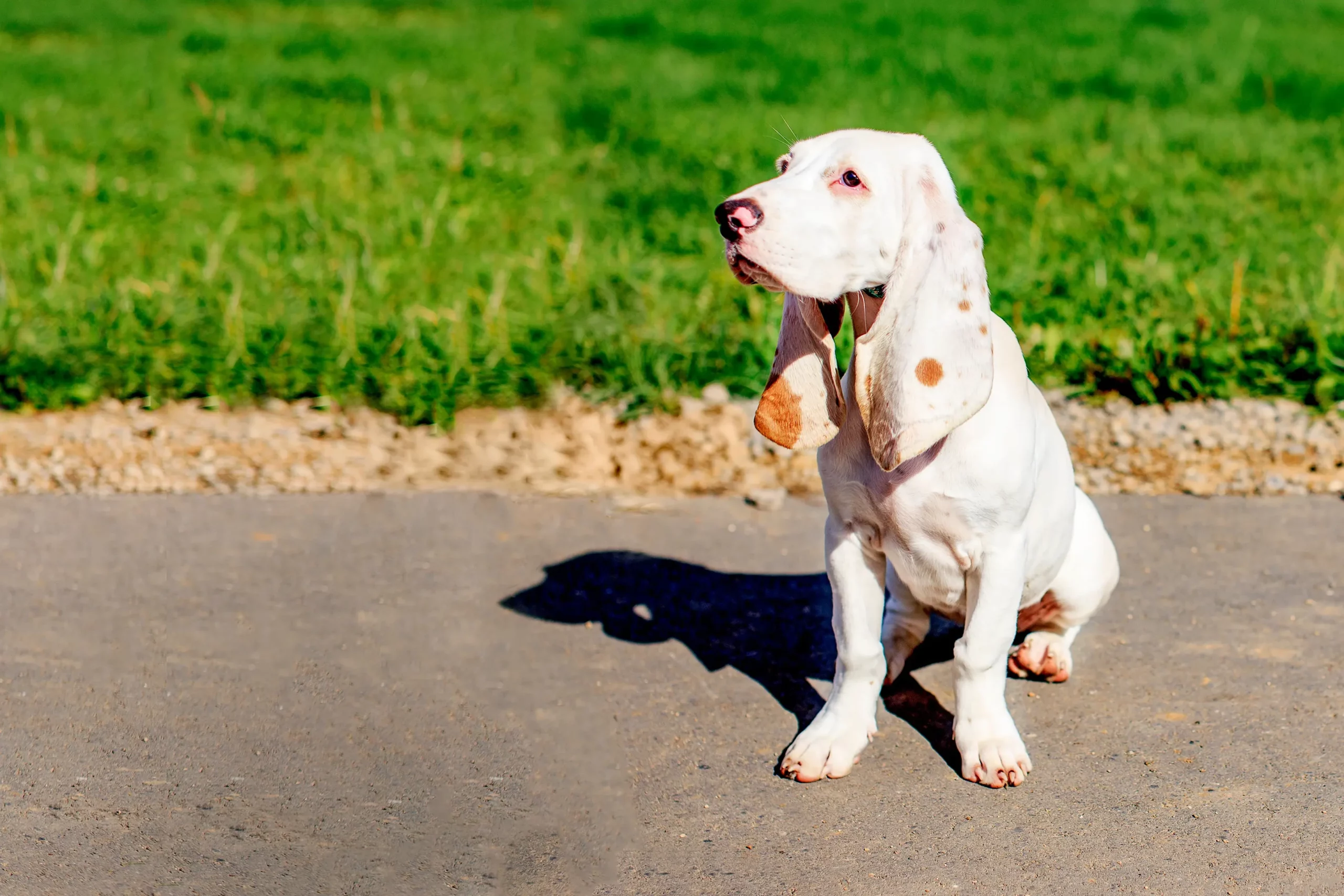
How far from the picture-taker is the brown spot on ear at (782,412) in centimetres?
266

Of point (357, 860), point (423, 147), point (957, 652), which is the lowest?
point (357, 860)

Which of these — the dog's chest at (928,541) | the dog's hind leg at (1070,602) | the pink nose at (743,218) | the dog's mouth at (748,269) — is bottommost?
the dog's hind leg at (1070,602)

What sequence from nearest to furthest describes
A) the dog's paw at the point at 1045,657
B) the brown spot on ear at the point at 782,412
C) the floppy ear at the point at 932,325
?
the floppy ear at the point at 932,325
the brown spot on ear at the point at 782,412
the dog's paw at the point at 1045,657

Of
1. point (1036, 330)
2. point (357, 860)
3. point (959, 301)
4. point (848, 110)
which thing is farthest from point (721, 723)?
point (848, 110)

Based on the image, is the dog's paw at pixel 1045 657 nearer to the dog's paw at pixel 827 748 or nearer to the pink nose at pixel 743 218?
the dog's paw at pixel 827 748

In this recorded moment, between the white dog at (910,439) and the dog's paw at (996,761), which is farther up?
the white dog at (910,439)

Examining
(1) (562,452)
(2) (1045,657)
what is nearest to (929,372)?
(2) (1045,657)

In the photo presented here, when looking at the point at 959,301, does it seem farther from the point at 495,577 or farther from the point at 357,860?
the point at 495,577

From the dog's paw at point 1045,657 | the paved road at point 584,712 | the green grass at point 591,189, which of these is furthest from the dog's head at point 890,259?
the green grass at point 591,189

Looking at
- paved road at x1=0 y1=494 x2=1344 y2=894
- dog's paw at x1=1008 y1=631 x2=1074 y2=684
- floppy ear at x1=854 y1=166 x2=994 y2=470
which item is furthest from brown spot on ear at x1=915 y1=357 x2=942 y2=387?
dog's paw at x1=1008 y1=631 x2=1074 y2=684

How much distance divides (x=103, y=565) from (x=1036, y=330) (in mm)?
3219

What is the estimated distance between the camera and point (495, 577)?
12.4 ft

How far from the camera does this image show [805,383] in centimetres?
264

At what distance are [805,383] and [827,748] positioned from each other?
794mm
